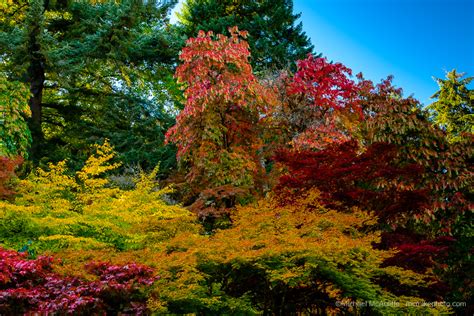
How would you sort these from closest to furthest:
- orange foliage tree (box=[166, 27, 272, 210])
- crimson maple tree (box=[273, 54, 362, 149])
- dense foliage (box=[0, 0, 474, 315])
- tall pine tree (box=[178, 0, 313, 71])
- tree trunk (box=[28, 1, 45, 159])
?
dense foliage (box=[0, 0, 474, 315]), orange foliage tree (box=[166, 27, 272, 210]), crimson maple tree (box=[273, 54, 362, 149]), tree trunk (box=[28, 1, 45, 159]), tall pine tree (box=[178, 0, 313, 71])

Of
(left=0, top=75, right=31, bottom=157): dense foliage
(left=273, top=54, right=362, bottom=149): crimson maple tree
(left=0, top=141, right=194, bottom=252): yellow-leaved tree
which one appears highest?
(left=273, top=54, right=362, bottom=149): crimson maple tree

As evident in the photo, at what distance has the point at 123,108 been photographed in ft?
57.9

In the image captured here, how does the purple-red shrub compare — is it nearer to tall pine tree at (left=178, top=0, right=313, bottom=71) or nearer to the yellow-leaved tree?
the yellow-leaved tree

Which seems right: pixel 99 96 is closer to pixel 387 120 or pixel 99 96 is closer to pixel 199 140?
pixel 199 140

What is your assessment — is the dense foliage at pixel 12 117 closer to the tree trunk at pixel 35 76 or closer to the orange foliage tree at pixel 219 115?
the tree trunk at pixel 35 76

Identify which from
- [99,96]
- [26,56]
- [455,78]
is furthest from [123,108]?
[455,78]

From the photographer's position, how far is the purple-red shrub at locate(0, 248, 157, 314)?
158 inches

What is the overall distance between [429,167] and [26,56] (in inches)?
483

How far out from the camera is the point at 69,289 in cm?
429

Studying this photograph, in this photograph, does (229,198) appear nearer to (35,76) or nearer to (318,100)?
(318,100)

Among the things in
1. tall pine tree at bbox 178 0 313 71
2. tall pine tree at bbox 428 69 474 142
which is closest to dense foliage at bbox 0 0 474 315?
tall pine tree at bbox 178 0 313 71

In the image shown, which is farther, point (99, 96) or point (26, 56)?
point (99, 96)

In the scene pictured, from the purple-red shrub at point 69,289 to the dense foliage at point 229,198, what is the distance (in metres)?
0.02

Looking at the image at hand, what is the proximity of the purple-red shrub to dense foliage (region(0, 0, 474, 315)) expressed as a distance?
0.02 metres
